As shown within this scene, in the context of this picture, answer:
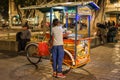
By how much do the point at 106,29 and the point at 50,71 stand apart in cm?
1049

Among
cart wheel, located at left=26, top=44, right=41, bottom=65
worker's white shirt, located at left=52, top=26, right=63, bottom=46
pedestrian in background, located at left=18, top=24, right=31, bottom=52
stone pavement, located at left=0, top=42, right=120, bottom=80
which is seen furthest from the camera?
pedestrian in background, located at left=18, top=24, right=31, bottom=52

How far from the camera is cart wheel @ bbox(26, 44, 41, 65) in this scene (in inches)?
397

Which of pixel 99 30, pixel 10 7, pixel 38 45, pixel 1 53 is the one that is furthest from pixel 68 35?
pixel 10 7

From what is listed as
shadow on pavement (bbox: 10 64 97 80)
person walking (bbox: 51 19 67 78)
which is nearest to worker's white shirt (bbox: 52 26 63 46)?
person walking (bbox: 51 19 67 78)

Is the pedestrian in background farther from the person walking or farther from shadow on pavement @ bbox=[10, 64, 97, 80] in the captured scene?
the person walking

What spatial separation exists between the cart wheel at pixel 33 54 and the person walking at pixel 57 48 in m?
1.91

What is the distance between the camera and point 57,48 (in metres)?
8.13

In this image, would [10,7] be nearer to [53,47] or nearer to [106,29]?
[106,29]

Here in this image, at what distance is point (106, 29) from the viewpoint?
1892cm

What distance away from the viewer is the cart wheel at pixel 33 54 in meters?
10.1

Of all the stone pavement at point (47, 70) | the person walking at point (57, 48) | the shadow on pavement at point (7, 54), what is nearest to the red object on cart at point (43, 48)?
the stone pavement at point (47, 70)

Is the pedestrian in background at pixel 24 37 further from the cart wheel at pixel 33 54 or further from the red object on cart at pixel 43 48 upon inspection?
the red object on cart at pixel 43 48

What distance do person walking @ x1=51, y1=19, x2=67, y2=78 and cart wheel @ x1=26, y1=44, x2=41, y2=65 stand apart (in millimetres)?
1913

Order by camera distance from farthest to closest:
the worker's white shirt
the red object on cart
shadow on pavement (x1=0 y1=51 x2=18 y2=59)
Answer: shadow on pavement (x1=0 y1=51 x2=18 y2=59) → the red object on cart → the worker's white shirt
